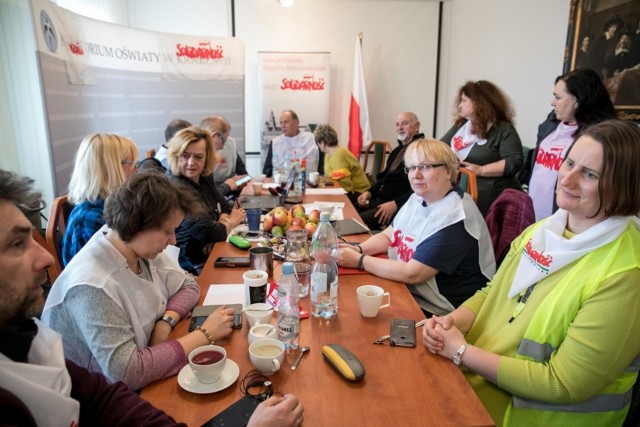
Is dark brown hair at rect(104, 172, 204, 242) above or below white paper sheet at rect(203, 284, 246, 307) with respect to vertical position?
above

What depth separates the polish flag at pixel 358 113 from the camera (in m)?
5.66

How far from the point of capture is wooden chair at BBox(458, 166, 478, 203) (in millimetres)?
2314

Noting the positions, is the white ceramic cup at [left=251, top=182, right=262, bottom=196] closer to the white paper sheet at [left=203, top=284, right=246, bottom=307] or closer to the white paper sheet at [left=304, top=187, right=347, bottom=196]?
the white paper sheet at [left=304, top=187, right=347, bottom=196]

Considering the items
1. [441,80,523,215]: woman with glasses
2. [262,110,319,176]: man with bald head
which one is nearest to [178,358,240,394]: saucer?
[441,80,523,215]: woman with glasses

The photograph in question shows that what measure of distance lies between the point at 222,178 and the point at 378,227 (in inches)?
65.3

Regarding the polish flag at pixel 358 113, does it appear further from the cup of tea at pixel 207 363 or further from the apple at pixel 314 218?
the cup of tea at pixel 207 363

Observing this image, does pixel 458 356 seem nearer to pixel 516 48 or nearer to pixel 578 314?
pixel 578 314

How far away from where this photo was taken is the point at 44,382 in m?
0.85

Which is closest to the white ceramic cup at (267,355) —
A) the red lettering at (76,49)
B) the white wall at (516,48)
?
the red lettering at (76,49)

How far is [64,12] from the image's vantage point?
3277 millimetres

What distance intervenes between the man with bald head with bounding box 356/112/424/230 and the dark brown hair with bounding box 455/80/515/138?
0.48 metres

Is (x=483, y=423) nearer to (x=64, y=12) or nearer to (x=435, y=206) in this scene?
(x=435, y=206)

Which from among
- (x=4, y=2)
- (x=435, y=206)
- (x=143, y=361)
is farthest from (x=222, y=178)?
(x=143, y=361)

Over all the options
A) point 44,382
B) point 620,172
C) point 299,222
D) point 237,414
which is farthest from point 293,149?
point 44,382
